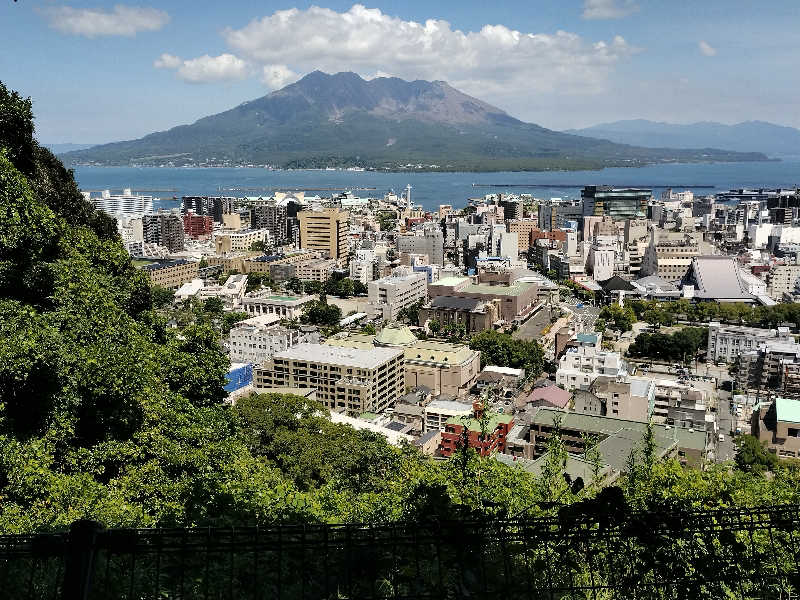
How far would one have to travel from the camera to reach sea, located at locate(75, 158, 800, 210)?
50531 millimetres

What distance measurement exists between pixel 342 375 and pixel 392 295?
699 centimetres

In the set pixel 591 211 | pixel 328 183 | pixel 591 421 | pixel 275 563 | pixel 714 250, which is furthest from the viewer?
pixel 328 183

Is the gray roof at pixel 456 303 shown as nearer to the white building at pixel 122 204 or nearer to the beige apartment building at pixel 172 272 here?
the beige apartment building at pixel 172 272

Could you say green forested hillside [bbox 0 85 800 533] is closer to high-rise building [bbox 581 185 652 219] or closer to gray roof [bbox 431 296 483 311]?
gray roof [bbox 431 296 483 311]

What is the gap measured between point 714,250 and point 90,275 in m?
24.4

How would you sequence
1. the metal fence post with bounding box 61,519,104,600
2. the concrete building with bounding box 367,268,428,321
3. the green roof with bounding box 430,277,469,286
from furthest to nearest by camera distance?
the green roof with bounding box 430,277,469,286, the concrete building with bounding box 367,268,428,321, the metal fence post with bounding box 61,519,104,600

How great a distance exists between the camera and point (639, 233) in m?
25.1

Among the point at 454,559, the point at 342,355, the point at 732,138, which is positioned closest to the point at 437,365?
the point at 342,355

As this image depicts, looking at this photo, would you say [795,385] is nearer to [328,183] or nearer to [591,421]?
[591,421]

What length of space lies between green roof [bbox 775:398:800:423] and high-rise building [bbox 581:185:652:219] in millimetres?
22902

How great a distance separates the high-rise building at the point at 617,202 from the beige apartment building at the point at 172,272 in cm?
1858

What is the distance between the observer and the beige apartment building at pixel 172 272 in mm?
19062

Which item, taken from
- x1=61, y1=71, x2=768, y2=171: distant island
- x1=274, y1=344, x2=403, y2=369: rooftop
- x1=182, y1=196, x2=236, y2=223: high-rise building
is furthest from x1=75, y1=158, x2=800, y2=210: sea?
x1=274, y1=344, x2=403, y2=369: rooftop

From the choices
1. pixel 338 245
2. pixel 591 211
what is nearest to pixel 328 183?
pixel 591 211
